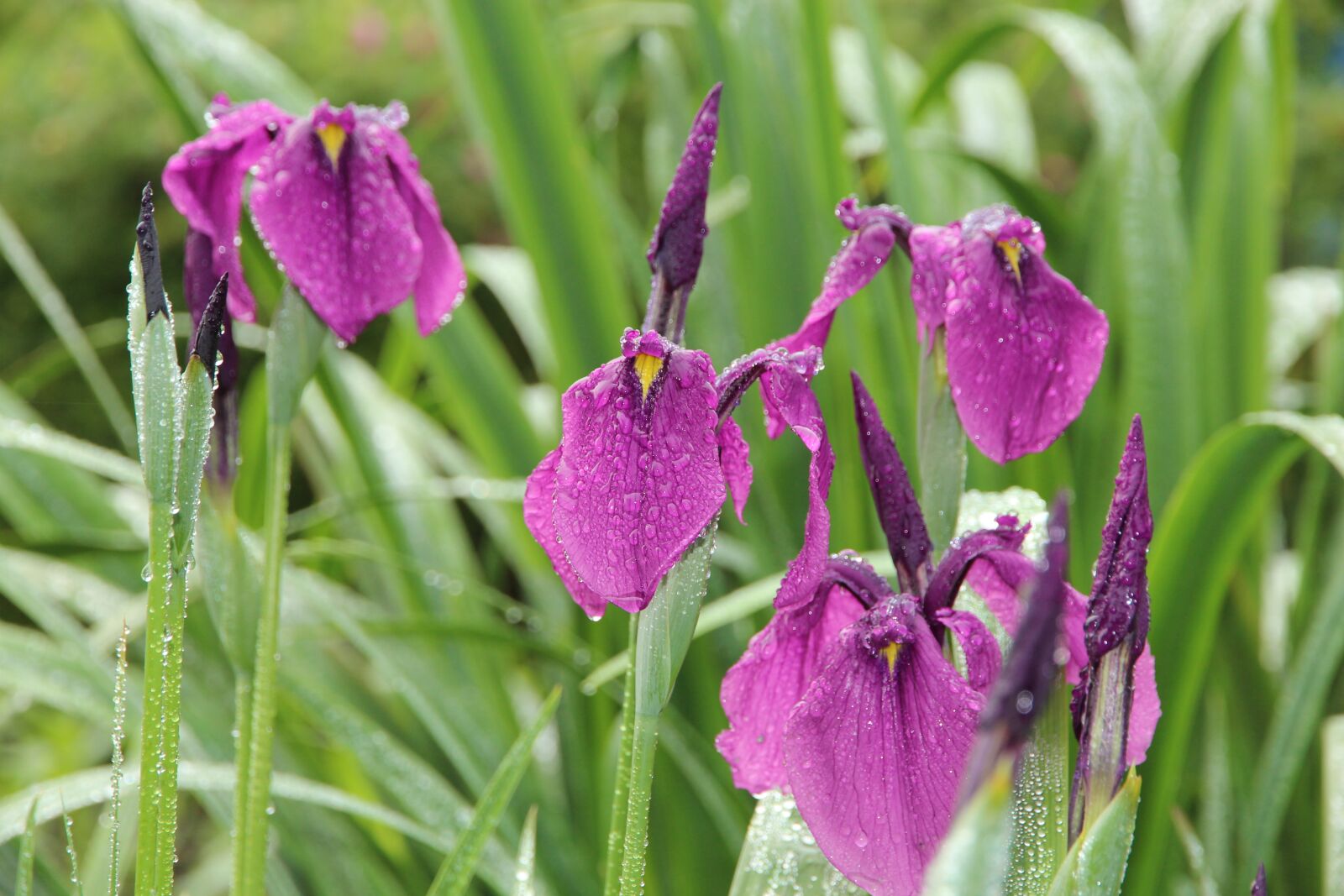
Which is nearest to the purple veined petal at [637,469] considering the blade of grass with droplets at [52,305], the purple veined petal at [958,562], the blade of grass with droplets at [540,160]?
the purple veined petal at [958,562]

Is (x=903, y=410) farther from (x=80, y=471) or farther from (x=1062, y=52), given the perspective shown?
(x=80, y=471)

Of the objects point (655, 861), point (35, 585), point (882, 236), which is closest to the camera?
point (882, 236)

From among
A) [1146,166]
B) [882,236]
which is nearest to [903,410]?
[1146,166]

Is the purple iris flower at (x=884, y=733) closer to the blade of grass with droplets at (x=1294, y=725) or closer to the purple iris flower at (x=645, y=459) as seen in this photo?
the purple iris flower at (x=645, y=459)

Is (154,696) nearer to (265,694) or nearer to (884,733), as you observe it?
(265,694)

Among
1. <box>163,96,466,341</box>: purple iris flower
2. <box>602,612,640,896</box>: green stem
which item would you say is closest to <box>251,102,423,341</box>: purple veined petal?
<box>163,96,466,341</box>: purple iris flower
